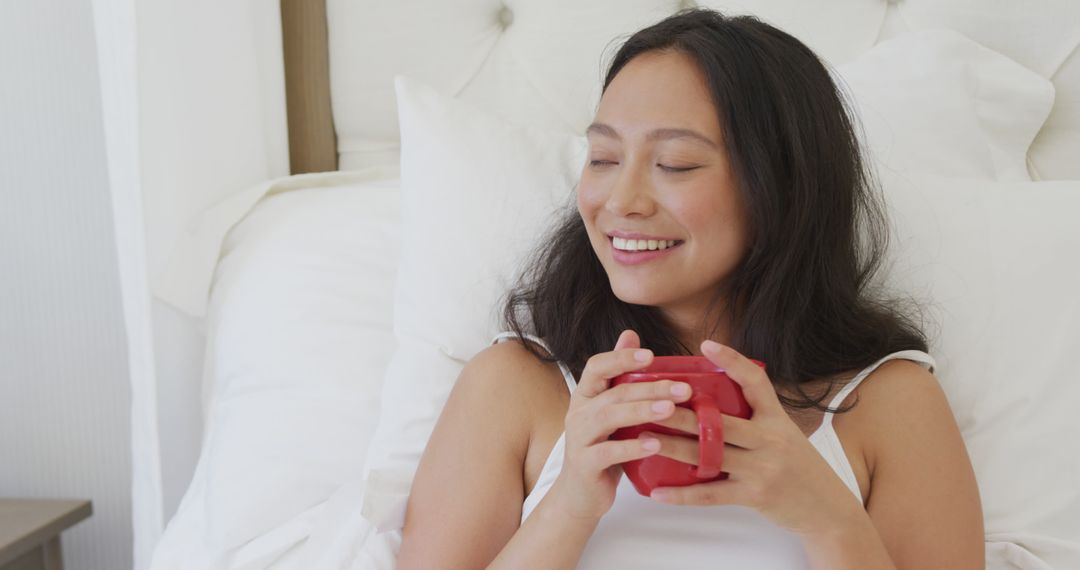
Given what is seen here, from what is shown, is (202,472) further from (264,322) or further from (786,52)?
(786,52)

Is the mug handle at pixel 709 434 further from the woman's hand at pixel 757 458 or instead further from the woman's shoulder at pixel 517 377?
the woman's shoulder at pixel 517 377

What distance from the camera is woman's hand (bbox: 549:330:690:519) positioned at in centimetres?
76

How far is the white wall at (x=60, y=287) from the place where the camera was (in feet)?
5.39

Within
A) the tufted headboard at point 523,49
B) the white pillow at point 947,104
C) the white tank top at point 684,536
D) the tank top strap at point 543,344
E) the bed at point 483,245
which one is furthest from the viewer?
the tufted headboard at point 523,49

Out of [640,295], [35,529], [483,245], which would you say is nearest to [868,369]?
[640,295]

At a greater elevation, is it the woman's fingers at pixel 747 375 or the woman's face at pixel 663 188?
the woman's face at pixel 663 188

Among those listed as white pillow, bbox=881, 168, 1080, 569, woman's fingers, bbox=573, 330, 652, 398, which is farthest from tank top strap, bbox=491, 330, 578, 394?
white pillow, bbox=881, 168, 1080, 569

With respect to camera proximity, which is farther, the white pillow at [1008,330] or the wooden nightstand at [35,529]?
the wooden nightstand at [35,529]

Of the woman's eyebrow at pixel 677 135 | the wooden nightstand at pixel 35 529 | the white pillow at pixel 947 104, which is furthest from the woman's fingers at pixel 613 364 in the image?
the wooden nightstand at pixel 35 529

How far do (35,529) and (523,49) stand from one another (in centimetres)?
105

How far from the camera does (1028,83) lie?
59.7 inches

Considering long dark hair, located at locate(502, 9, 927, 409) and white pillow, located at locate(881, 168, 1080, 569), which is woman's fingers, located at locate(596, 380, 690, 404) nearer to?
long dark hair, located at locate(502, 9, 927, 409)

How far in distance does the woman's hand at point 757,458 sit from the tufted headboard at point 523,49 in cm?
91

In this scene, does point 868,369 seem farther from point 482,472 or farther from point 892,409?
point 482,472
